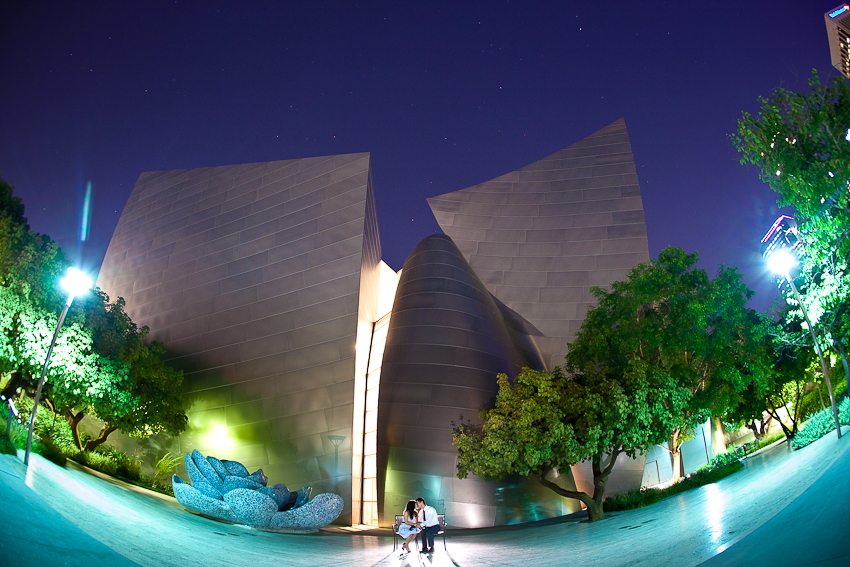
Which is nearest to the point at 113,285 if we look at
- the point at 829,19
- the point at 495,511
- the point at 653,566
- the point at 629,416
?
the point at 495,511

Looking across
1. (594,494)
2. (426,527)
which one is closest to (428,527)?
(426,527)

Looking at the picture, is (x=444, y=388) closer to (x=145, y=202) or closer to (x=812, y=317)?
(x=812, y=317)

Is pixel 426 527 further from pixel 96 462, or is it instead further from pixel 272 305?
pixel 272 305

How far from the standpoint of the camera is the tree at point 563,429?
50.9 feet

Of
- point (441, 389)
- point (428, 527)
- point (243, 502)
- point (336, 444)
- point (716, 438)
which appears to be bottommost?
point (716, 438)

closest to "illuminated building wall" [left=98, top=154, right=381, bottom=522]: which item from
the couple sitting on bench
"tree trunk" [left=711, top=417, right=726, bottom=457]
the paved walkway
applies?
the paved walkway

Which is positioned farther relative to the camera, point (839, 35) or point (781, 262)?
point (839, 35)

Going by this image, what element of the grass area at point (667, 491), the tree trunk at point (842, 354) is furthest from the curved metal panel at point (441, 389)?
the tree trunk at point (842, 354)

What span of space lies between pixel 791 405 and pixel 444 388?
35.4m

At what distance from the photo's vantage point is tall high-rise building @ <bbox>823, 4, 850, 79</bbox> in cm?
5887

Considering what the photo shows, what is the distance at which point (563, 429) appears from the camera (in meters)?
15.5

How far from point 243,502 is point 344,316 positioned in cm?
929

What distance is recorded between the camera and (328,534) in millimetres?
15031

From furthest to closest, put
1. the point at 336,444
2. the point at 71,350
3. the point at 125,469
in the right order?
the point at 336,444 < the point at 125,469 < the point at 71,350
